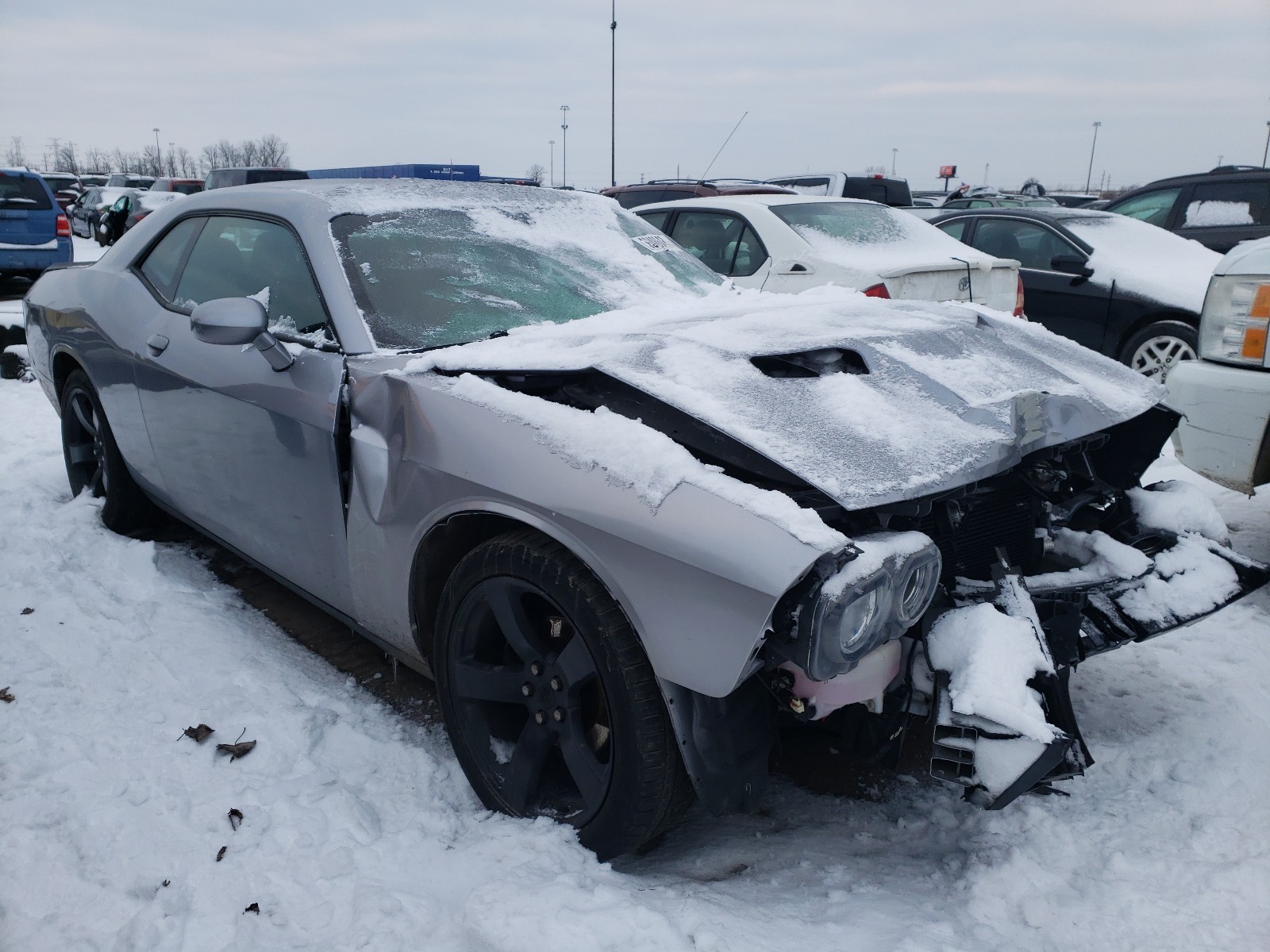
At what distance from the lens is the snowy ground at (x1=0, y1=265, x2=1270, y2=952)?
1916 millimetres

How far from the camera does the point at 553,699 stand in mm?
2111

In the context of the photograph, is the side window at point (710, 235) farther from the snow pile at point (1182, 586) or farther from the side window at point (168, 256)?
the snow pile at point (1182, 586)

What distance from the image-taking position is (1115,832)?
7.24ft

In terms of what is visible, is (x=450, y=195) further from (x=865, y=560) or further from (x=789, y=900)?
(x=789, y=900)

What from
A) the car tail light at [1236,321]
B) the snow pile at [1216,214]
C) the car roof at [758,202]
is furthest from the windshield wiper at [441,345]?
the snow pile at [1216,214]

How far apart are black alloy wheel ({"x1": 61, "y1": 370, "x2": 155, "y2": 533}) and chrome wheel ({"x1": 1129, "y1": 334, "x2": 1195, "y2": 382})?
6280 millimetres

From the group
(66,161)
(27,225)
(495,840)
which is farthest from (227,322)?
(66,161)

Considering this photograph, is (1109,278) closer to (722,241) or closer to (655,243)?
(722,241)

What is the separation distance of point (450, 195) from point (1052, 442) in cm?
210

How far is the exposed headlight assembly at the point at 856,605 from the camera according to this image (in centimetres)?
167

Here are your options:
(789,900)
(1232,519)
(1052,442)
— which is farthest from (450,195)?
(1232,519)

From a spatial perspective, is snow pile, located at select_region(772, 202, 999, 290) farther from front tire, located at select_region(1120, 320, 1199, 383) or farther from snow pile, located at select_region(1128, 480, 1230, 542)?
snow pile, located at select_region(1128, 480, 1230, 542)

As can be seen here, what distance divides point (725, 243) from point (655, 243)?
3194mm

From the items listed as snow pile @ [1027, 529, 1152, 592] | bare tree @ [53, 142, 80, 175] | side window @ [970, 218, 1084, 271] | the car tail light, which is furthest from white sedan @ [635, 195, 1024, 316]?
bare tree @ [53, 142, 80, 175]
